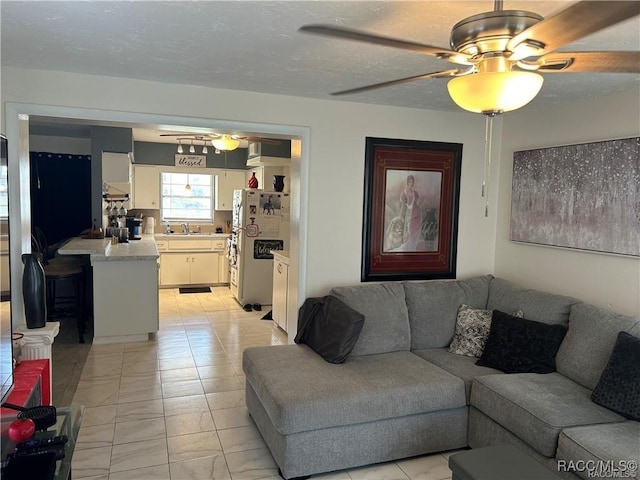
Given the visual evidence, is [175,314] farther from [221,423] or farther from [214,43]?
[214,43]

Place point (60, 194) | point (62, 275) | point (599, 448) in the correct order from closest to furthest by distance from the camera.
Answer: point (599, 448) → point (62, 275) → point (60, 194)

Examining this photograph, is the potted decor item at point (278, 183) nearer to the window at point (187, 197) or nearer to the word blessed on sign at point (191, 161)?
the word blessed on sign at point (191, 161)

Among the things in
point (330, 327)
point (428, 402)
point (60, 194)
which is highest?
point (60, 194)

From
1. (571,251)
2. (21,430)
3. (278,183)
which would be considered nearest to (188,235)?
(278,183)

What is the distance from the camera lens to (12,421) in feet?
6.28

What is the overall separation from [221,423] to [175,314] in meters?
3.13

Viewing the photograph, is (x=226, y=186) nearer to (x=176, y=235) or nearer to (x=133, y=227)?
(x=176, y=235)

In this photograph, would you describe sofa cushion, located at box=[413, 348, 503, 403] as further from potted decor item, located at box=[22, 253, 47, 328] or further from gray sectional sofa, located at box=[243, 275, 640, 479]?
potted decor item, located at box=[22, 253, 47, 328]

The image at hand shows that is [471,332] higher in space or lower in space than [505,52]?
lower

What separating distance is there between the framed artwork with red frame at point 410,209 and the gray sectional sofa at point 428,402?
765 millimetres

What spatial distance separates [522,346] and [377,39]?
241 centimetres

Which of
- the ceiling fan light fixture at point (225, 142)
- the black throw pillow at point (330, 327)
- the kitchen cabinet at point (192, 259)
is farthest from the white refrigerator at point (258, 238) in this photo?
the black throw pillow at point (330, 327)

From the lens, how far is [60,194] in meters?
6.18

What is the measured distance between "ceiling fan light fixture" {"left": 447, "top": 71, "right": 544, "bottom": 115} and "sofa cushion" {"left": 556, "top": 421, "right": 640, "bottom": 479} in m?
1.59
